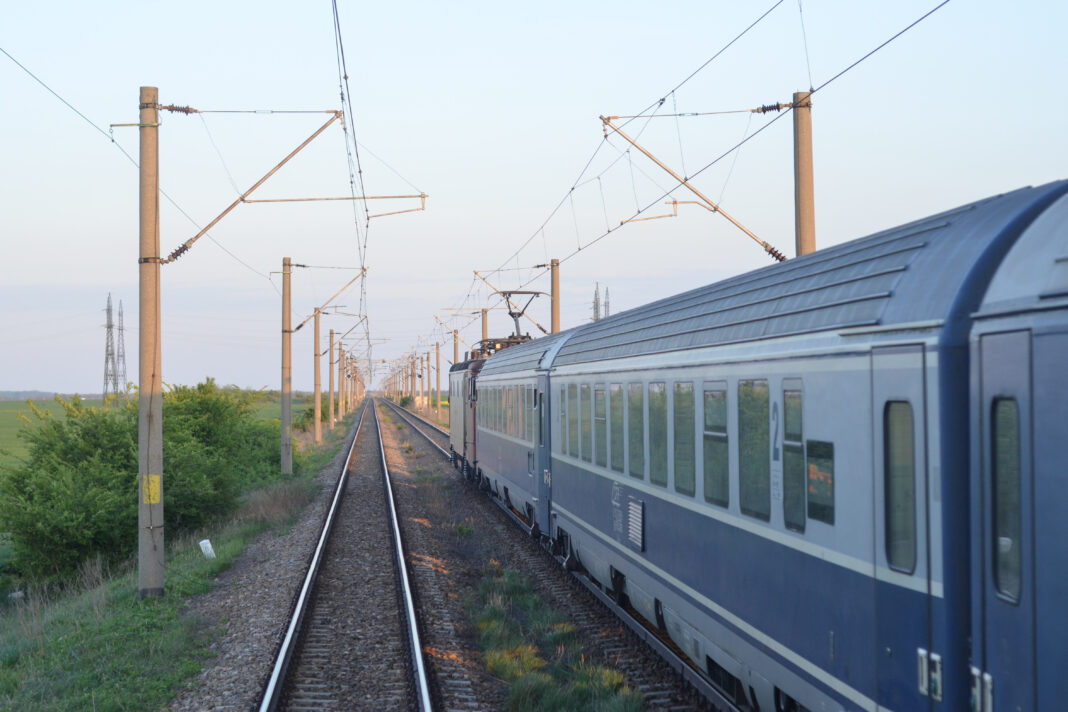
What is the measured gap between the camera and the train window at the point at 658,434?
8.46 metres

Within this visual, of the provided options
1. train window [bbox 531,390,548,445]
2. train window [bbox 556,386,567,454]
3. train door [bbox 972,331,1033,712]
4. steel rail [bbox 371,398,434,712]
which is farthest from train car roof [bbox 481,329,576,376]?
train door [bbox 972,331,1033,712]

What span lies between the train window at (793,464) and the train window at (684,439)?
176 centimetres

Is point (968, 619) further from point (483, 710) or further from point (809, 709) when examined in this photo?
point (483, 710)

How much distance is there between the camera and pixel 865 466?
16.2ft

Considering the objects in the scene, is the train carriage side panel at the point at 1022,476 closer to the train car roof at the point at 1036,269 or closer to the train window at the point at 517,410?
the train car roof at the point at 1036,269

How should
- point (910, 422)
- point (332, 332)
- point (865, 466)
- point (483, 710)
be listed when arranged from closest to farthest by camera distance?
point (910, 422)
point (865, 466)
point (483, 710)
point (332, 332)

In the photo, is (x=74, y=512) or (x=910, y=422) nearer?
(x=910, y=422)

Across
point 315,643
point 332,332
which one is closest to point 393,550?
point 315,643

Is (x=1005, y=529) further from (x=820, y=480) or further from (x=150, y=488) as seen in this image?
(x=150, y=488)

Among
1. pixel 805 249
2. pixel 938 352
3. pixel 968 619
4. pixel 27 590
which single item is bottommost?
pixel 27 590

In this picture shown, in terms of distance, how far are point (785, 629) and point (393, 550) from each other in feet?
35.3

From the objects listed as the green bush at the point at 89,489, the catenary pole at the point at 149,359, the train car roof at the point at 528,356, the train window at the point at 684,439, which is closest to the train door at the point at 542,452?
the train car roof at the point at 528,356

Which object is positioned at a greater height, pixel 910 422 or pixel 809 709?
pixel 910 422

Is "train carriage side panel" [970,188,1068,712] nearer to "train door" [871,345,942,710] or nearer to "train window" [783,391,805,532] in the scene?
"train door" [871,345,942,710]
